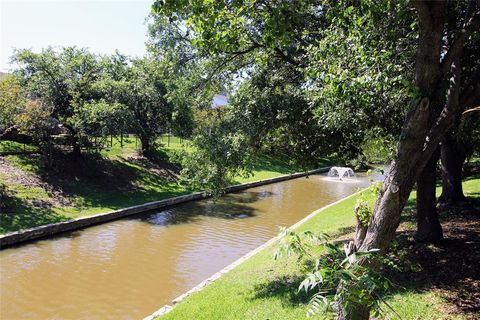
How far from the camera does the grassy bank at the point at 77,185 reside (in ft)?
51.4

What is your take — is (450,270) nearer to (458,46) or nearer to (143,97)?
(458,46)

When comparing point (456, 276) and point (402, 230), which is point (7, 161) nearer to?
point (402, 230)

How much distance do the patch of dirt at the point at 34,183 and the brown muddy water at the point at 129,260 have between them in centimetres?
246

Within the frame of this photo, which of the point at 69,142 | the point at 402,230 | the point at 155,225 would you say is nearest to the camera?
the point at 402,230

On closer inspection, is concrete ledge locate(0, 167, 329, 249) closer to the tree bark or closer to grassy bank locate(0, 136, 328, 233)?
grassy bank locate(0, 136, 328, 233)

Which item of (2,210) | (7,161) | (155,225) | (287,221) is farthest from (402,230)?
(7,161)

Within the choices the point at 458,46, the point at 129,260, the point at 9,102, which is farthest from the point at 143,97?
the point at 458,46

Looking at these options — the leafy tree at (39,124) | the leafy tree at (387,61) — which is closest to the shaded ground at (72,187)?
the leafy tree at (39,124)

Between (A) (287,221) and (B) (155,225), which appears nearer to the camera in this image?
(B) (155,225)

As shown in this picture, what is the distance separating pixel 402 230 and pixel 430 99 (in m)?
7.76

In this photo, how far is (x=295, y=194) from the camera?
86.5 ft

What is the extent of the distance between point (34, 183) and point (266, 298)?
14.1m

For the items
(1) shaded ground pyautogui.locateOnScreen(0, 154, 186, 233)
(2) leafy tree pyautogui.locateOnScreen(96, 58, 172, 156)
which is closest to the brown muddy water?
(1) shaded ground pyautogui.locateOnScreen(0, 154, 186, 233)

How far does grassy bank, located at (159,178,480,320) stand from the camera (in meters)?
6.33
